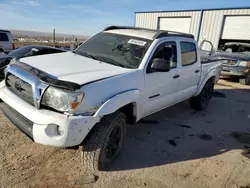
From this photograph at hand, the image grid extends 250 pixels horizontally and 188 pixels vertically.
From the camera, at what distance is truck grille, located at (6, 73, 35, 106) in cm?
281

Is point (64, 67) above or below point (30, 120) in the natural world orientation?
above

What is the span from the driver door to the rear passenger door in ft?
0.81

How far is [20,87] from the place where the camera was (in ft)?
9.71

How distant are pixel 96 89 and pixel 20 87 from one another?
3.37 ft

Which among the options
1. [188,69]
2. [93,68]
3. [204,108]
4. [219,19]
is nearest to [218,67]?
[204,108]

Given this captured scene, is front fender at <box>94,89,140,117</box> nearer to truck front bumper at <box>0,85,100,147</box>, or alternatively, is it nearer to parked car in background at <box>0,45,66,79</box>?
truck front bumper at <box>0,85,100,147</box>

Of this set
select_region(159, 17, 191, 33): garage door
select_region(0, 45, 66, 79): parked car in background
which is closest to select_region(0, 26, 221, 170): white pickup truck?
select_region(0, 45, 66, 79): parked car in background

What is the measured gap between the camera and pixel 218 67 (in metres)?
6.69

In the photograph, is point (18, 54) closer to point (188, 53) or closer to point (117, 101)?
point (188, 53)

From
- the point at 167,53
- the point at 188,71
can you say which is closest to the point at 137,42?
the point at 167,53

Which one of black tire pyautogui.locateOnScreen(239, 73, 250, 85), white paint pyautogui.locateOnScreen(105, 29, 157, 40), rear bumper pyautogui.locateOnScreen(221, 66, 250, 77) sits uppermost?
white paint pyautogui.locateOnScreen(105, 29, 157, 40)

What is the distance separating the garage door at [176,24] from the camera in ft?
60.6

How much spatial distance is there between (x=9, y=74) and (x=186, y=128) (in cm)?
346

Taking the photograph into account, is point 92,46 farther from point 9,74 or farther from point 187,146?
point 187,146
